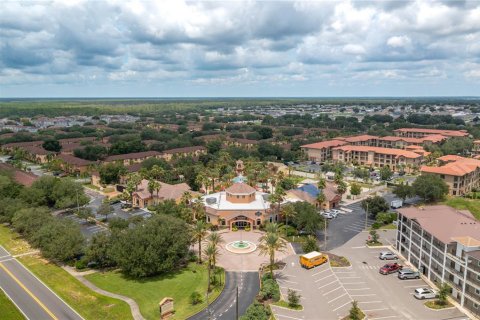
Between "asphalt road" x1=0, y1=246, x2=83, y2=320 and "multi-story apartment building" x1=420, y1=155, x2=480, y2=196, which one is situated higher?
"multi-story apartment building" x1=420, y1=155, x2=480, y2=196

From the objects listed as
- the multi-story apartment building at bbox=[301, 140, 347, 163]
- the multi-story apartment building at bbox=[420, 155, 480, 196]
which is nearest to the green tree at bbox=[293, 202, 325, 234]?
the multi-story apartment building at bbox=[420, 155, 480, 196]

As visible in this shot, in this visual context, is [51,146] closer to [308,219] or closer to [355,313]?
[308,219]

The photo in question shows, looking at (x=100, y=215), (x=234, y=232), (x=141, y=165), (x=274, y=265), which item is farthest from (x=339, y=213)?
(x=141, y=165)

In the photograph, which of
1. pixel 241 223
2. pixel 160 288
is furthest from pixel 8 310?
pixel 241 223

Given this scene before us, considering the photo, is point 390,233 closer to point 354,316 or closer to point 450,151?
point 354,316

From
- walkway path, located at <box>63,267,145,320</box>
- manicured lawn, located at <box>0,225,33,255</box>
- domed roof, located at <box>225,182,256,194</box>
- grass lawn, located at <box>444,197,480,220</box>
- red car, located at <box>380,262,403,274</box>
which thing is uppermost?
domed roof, located at <box>225,182,256,194</box>

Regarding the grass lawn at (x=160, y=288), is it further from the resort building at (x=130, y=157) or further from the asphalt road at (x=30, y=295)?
the resort building at (x=130, y=157)

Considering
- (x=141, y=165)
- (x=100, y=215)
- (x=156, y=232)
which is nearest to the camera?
(x=156, y=232)

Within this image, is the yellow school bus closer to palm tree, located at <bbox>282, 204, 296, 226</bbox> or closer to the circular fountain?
the circular fountain
